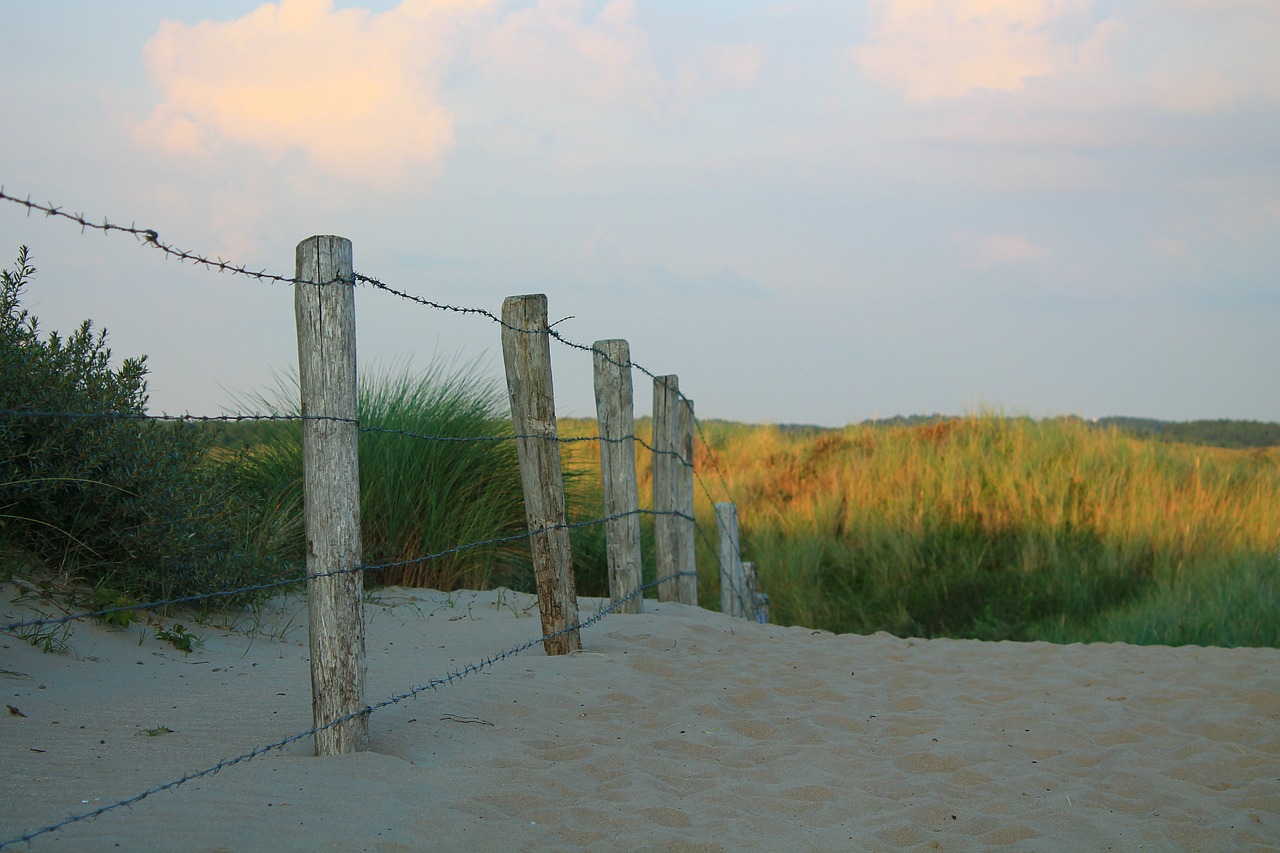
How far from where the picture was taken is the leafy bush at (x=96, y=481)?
535 centimetres

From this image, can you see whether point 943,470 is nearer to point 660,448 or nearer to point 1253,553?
point 1253,553

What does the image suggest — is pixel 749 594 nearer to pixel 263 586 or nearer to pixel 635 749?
pixel 635 749

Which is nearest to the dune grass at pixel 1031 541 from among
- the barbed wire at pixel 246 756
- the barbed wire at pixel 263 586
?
the barbed wire at pixel 263 586

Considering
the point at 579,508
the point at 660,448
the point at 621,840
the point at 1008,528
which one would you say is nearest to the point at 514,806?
the point at 621,840

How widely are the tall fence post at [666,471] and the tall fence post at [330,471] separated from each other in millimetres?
3864

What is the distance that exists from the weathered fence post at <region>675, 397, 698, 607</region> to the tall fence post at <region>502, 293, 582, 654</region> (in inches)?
99.3

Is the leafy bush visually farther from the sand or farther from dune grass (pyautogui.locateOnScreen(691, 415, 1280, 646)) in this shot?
dune grass (pyautogui.locateOnScreen(691, 415, 1280, 646))

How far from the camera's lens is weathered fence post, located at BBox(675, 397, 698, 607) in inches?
293

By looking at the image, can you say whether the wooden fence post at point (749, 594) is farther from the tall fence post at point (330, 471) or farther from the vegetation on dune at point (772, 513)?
the tall fence post at point (330, 471)

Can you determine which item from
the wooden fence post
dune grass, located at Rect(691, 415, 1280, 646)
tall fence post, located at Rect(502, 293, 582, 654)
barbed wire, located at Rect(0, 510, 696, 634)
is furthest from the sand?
dune grass, located at Rect(691, 415, 1280, 646)

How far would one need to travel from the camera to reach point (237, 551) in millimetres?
6270

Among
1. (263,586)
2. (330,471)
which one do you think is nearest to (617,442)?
(330,471)

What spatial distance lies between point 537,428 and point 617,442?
4.17ft

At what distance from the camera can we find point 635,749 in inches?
157
